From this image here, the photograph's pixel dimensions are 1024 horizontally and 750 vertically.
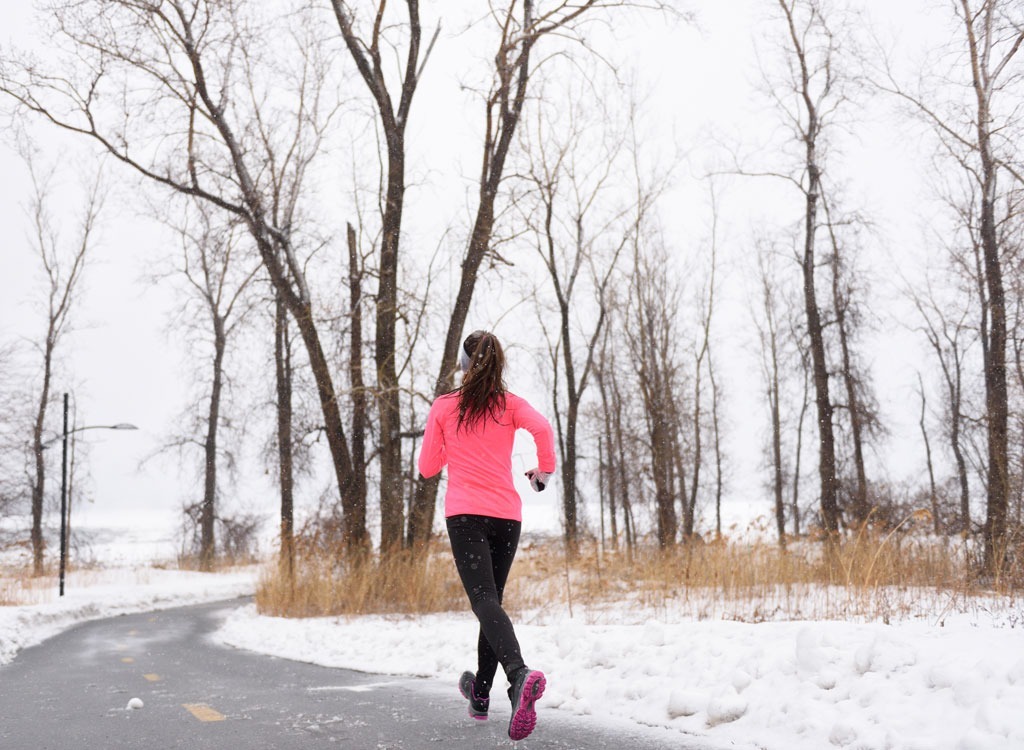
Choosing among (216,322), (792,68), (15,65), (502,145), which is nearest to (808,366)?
(792,68)

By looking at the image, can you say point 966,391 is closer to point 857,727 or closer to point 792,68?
point 792,68

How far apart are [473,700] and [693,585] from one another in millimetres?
6737

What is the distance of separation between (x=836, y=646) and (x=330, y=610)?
9768 mm

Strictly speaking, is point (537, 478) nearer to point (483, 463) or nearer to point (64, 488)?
point (483, 463)

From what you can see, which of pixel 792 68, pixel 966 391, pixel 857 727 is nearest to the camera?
pixel 857 727

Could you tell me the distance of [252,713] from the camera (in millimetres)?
5820

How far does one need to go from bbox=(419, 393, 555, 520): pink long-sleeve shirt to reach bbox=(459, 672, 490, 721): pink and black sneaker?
43.3 inches

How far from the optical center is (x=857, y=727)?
408 centimetres

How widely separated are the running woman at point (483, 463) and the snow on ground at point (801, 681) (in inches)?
52.6

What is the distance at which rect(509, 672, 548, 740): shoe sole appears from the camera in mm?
3891

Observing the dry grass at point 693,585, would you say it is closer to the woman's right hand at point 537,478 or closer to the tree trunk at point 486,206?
the tree trunk at point 486,206

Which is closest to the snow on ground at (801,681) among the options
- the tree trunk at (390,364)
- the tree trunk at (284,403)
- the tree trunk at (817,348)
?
the tree trunk at (390,364)

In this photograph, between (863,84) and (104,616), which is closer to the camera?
(863,84)

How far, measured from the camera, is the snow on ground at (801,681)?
3.91 meters
